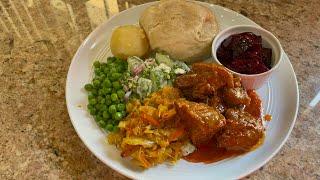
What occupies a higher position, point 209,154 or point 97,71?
point 97,71

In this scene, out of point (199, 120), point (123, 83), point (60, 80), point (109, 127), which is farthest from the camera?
point (60, 80)

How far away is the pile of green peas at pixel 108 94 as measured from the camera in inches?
53.4

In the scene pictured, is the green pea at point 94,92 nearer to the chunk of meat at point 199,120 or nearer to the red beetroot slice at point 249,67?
the chunk of meat at point 199,120

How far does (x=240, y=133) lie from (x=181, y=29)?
447 millimetres

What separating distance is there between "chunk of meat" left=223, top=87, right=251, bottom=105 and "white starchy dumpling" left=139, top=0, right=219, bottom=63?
0.24 m

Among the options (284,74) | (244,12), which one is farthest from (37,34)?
(284,74)

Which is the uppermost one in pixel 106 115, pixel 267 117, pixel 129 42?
pixel 129 42

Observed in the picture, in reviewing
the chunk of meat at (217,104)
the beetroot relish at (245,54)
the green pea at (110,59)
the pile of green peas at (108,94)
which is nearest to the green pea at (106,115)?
the pile of green peas at (108,94)

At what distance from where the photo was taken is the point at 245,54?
4.60ft

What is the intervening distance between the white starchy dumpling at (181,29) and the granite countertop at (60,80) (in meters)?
0.37

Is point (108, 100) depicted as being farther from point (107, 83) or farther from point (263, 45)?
point (263, 45)

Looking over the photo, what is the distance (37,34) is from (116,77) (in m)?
0.51

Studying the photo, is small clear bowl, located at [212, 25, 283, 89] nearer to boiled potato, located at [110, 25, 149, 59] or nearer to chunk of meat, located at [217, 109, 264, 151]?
chunk of meat, located at [217, 109, 264, 151]

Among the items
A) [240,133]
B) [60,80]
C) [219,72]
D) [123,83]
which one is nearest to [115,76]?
[123,83]
